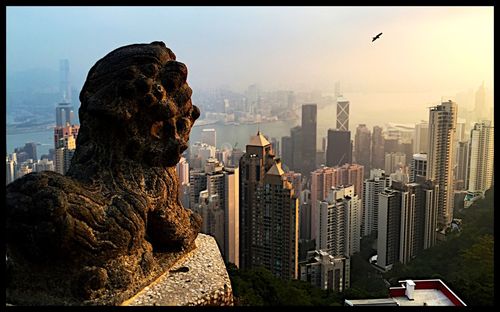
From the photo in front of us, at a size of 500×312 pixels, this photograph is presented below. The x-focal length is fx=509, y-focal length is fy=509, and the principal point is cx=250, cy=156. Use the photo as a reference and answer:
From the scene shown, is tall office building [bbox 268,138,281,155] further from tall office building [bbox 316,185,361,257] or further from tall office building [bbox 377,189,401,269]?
tall office building [bbox 377,189,401,269]

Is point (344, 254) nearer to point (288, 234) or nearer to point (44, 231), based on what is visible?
point (288, 234)

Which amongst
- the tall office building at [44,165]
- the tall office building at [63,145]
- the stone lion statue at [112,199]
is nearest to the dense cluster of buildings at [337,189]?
the tall office building at [63,145]

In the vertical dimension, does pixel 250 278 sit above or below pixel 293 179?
below

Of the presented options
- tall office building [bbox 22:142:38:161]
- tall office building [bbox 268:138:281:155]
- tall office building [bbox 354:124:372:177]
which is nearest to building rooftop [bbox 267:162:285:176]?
tall office building [bbox 268:138:281:155]

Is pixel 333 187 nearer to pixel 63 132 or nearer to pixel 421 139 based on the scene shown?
pixel 421 139

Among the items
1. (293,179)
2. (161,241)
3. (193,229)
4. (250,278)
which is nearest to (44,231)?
(161,241)

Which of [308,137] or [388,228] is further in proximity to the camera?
[308,137]

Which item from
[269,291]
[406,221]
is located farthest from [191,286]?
[406,221]
